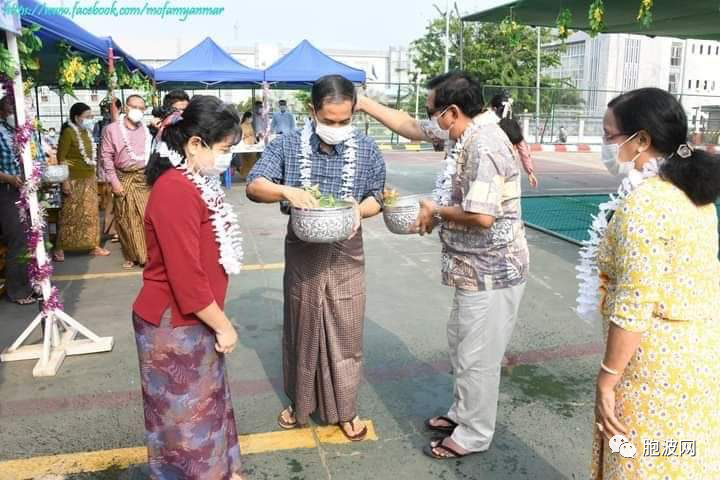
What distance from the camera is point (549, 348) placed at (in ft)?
13.4

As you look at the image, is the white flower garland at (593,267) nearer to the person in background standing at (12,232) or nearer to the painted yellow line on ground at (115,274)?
the painted yellow line on ground at (115,274)

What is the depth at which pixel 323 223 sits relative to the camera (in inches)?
93.4

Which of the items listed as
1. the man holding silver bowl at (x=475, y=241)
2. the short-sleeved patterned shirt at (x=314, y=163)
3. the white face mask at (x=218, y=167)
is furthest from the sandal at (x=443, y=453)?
the white face mask at (x=218, y=167)

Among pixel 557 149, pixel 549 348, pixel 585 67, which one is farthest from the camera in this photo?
pixel 585 67

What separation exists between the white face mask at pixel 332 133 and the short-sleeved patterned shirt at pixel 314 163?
73 millimetres

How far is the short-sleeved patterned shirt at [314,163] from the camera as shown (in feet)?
9.02

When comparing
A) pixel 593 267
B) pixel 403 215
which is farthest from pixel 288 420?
pixel 593 267

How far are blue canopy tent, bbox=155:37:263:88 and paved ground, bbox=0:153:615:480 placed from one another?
655 cm

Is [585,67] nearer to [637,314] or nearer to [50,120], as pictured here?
[50,120]

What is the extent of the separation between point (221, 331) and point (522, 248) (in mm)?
1424

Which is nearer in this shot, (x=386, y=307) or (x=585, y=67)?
(x=386, y=307)

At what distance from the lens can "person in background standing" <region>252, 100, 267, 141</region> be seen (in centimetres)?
1436

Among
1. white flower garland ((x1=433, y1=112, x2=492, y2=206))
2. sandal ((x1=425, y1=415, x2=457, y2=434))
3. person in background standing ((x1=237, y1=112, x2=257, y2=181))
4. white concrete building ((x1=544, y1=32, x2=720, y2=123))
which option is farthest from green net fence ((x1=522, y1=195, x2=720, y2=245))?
white concrete building ((x1=544, y1=32, x2=720, y2=123))

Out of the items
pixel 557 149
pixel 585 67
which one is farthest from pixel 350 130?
pixel 585 67
